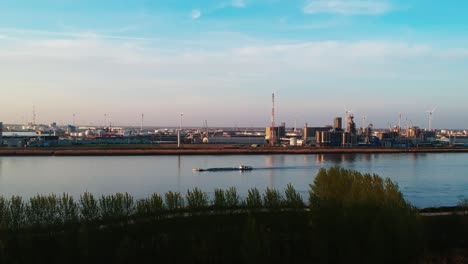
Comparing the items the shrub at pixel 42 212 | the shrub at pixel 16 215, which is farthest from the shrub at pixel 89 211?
Answer: the shrub at pixel 16 215

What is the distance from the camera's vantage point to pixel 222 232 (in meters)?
4.45

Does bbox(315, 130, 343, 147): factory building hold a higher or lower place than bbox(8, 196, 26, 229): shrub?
higher

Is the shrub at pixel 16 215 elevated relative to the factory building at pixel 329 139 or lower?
lower

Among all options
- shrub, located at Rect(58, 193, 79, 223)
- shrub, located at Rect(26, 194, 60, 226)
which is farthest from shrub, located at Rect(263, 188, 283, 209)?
shrub, located at Rect(26, 194, 60, 226)

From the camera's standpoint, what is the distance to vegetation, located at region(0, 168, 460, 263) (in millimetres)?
4160

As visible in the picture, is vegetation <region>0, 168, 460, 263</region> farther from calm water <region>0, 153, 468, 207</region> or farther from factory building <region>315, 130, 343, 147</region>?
factory building <region>315, 130, 343, 147</region>

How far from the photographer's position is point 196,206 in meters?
5.07

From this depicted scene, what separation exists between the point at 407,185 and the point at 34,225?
24.7ft

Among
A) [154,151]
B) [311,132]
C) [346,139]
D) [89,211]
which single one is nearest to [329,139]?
[346,139]

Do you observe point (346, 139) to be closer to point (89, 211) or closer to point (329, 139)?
point (329, 139)

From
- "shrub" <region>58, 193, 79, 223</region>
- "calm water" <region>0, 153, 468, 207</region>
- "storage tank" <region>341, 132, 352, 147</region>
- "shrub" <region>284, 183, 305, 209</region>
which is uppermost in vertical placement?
"storage tank" <region>341, 132, 352, 147</region>

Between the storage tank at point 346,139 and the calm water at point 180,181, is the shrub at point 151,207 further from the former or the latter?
the storage tank at point 346,139

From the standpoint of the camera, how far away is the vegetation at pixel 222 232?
4.16m

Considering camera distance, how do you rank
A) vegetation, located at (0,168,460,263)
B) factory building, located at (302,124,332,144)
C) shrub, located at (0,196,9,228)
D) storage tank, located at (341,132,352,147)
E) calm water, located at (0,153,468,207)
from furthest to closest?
factory building, located at (302,124,332,144) → storage tank, located at (341,132,352,147) → calm water, located at (0,153,468,207) → shrub, located at (0,196,9,228) → vegetation, located at (0,168,460,263)
